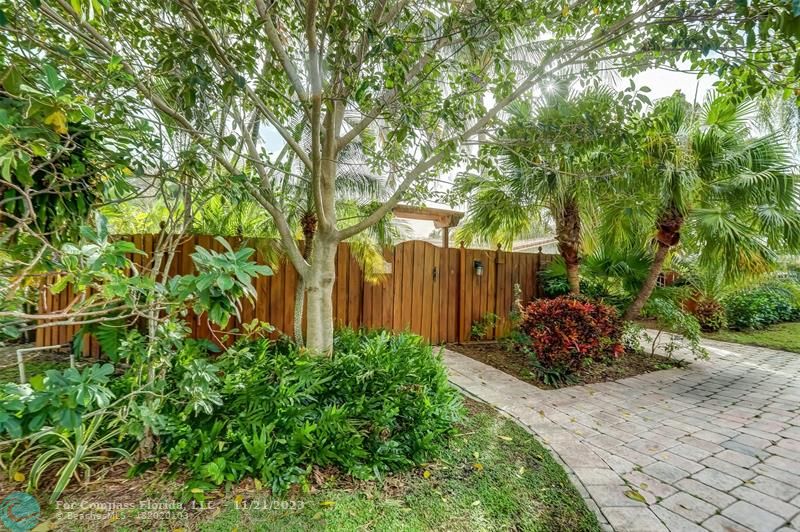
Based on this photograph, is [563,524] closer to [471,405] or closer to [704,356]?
[471,405]

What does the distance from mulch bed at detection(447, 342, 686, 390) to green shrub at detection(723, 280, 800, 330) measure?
4.92 m

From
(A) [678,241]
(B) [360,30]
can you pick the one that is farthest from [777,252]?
(B) [360,30]

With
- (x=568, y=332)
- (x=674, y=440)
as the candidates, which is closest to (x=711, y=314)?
(x=568, y=332)

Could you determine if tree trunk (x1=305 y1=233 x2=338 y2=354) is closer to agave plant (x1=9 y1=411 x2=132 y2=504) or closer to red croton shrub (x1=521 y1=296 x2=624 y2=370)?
agave plant (x1=9 y1=411 x2=132 y2=504)

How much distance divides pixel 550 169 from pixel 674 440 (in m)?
2.74

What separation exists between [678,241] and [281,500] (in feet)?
20.6

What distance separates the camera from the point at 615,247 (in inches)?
229

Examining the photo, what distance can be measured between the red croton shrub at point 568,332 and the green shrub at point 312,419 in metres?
1.98

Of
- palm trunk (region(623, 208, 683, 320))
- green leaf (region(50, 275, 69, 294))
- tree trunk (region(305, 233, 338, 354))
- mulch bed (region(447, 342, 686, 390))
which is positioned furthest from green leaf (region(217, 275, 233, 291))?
palm trunk (region(623, 208, 683, 320))

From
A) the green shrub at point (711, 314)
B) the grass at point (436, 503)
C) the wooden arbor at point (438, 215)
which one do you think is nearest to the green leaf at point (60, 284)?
the grass at point (436, 503)

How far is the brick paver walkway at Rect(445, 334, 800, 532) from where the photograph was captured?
214 centimetres

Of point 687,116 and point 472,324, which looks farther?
point 472,324

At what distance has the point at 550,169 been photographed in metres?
3.38

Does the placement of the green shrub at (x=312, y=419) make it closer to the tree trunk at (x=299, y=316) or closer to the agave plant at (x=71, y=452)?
A: the agave plant at (x=71, y=452)
